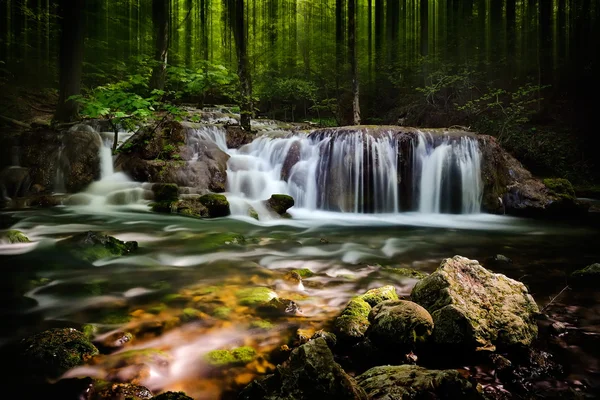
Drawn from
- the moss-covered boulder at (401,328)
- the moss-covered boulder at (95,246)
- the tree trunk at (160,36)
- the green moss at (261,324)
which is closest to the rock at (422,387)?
the moss-covered boulder at (401,328)

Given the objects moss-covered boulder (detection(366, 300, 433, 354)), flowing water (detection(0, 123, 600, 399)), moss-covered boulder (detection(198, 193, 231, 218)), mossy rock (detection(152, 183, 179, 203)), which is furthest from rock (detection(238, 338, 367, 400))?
mossy rock (detection(152, 183, 179, 203))

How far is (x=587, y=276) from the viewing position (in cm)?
461

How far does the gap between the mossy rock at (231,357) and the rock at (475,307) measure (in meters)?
1.50

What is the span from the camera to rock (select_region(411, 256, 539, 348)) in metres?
2.79

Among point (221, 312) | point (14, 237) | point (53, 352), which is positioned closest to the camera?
point (53, 352)

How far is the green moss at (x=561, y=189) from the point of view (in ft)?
36.3

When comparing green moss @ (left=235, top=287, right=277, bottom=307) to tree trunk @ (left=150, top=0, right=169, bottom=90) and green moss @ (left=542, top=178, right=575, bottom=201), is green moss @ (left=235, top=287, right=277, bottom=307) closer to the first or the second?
green moss @ (left=542, top=178, right=575, bottom=201)

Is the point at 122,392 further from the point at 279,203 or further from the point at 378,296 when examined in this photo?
the point at 279,203

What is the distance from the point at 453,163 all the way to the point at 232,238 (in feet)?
27.1

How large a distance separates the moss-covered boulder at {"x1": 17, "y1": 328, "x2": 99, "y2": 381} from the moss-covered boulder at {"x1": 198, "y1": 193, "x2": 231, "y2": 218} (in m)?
6.36

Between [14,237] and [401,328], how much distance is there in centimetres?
638

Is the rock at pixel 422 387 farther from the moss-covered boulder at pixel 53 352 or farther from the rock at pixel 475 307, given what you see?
the moss-covered boulder at pixel 53 352

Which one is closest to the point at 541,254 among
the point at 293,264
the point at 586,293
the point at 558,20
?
the point at 586,293

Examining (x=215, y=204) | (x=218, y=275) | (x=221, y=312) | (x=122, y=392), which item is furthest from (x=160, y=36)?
(x=122, y=392)
